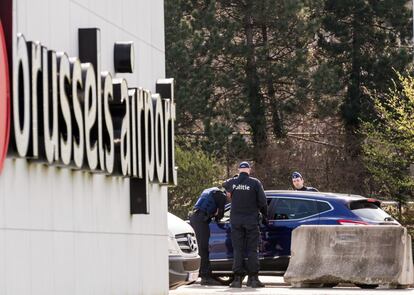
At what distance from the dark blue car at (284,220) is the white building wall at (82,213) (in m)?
5.30

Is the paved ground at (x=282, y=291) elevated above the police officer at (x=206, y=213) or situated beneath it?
situated beneath

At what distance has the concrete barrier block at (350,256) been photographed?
69.7 ft

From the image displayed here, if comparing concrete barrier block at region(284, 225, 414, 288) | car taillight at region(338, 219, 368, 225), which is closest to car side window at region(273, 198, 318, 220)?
car taillight at region(338, 219, 368, 225)

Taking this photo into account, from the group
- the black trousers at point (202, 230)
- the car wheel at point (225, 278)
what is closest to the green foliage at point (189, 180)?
the car wheel at point (225, 278)

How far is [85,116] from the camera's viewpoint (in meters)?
12.4

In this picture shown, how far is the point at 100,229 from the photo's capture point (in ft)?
45.3

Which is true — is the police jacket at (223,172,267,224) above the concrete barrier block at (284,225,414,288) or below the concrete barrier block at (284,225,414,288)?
above

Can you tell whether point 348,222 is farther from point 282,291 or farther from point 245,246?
point 282,291

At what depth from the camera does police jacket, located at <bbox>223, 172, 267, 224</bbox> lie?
808 inches

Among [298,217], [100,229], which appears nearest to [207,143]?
[298,217]

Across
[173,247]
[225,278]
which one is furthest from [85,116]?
[225,278]

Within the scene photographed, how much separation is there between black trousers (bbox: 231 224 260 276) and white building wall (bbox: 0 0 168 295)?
366 centimetres

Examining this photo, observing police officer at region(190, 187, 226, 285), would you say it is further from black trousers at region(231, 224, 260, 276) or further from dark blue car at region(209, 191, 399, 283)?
dark blue car at region(209, 191, 399, 283)

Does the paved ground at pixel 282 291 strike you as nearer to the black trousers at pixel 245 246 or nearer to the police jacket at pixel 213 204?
the black trousers at pixel 245 246
